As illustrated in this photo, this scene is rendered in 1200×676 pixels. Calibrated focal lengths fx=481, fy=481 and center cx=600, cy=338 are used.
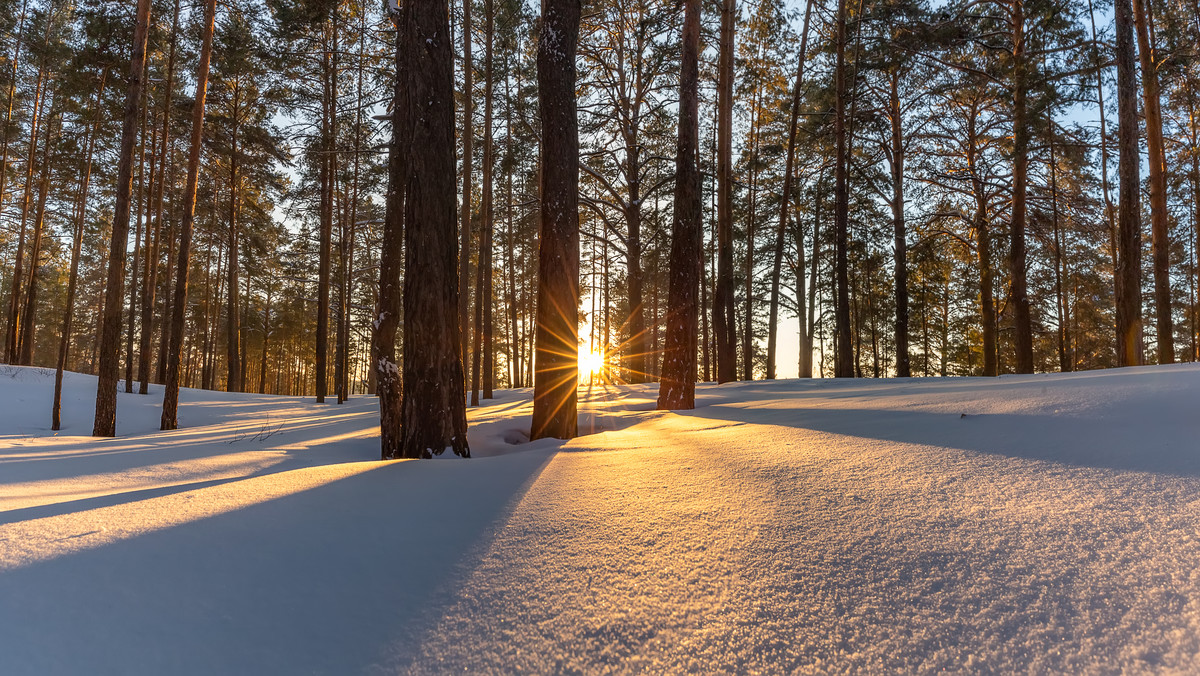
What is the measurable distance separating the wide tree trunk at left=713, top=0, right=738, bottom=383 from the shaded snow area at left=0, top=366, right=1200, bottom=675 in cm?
903

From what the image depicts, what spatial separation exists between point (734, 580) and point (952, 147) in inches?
730

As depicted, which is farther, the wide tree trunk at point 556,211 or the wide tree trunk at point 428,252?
the wide tree trunk at point 556,211

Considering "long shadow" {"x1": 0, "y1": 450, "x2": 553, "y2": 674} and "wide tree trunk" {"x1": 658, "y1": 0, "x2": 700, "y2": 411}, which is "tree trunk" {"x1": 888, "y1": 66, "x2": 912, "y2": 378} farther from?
"long shadow" {"x1": 0, "y1": 450, "x2": 553, "y2": 674}

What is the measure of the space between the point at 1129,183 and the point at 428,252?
41.7 feet

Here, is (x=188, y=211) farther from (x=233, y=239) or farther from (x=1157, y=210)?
(x=1157, y=210)

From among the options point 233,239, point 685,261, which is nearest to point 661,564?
point 685,261

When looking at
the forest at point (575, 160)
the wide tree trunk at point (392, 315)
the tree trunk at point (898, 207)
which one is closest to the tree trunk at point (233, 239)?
the forest at point (575, 160)

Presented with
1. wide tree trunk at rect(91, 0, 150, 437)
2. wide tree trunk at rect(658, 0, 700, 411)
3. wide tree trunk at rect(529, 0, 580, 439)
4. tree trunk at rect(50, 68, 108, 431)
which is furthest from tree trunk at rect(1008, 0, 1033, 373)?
tree trunk at rect(50, 68, 108, 431)

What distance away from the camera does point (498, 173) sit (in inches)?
543

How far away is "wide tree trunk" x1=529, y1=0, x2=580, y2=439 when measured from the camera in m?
4.62

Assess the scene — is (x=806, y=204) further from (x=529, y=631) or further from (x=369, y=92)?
(x=529, y=631)

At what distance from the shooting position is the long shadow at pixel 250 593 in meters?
1.07

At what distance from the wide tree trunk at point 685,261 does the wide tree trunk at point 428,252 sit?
3.21m

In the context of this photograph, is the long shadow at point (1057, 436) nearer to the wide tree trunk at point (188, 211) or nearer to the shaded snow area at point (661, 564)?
the shaded snow area at point (661, 564)
